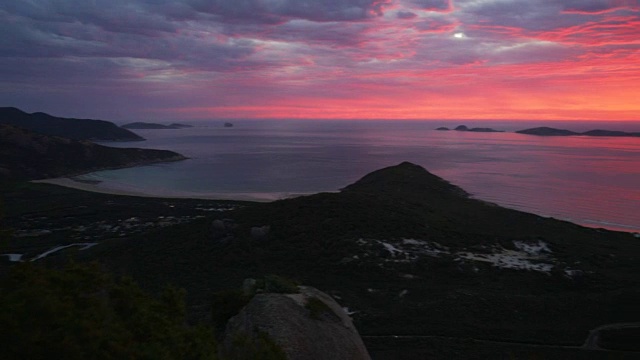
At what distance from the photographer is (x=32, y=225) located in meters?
61.4

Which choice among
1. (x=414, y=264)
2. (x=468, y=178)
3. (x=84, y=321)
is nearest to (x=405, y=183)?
(x=468, y=178)

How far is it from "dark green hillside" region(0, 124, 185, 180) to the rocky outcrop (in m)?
107

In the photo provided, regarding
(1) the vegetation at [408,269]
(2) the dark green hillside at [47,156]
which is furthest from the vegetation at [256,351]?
(2) the dark green hillside at [47,156]

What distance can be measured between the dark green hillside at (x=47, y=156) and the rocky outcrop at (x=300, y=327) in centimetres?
10711

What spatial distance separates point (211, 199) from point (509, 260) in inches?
2259

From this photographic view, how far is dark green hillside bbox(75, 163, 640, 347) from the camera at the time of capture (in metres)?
28.0

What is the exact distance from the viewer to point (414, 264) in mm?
38000

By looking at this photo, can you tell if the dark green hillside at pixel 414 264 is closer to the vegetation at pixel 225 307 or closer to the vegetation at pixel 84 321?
the vegetation at pixel 225 307

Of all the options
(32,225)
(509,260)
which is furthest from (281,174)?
(509,260)

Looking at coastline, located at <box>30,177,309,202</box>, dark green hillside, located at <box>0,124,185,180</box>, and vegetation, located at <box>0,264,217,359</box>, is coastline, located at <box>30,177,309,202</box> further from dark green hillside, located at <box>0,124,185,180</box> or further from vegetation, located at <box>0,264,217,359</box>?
vegetation, located at <box>0,264,217,359</box>

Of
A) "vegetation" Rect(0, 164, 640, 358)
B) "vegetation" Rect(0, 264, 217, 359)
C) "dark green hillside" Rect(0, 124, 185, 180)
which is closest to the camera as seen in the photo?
"vegetation" Rect(0, 264, 217, 359)

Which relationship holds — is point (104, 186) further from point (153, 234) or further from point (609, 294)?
point (609, 294)

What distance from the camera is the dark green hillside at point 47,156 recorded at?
11075 centimetres

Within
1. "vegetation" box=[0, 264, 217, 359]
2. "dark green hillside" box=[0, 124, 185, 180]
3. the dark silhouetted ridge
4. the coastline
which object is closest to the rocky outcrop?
"vegetation" box=[0, 264, 217, 359]
